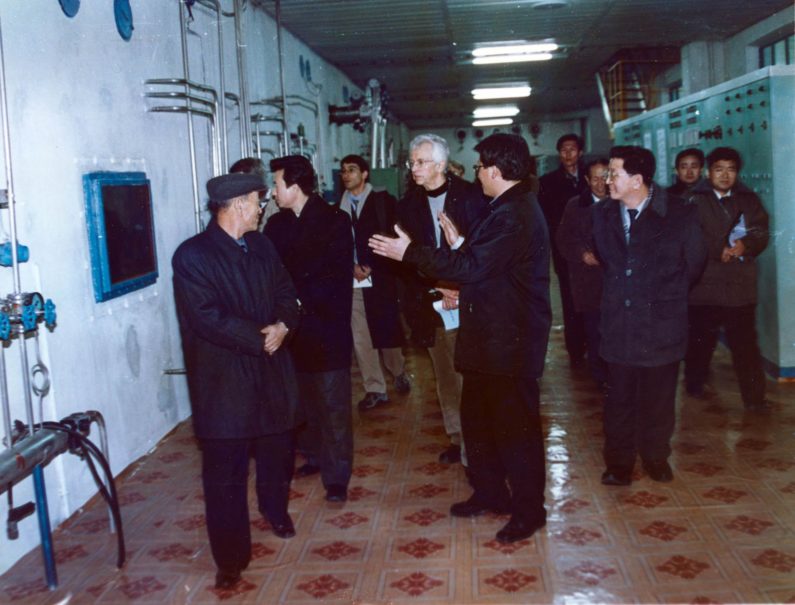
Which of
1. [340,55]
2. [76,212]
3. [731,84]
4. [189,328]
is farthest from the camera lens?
[340,55]

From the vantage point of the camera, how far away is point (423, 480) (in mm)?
4113

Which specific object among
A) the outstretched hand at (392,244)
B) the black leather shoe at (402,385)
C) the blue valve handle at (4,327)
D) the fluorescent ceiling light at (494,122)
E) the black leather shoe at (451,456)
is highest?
the fluorescent ceiling light at (494,122)

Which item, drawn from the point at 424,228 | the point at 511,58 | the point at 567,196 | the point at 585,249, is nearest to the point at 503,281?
the point at 424,228

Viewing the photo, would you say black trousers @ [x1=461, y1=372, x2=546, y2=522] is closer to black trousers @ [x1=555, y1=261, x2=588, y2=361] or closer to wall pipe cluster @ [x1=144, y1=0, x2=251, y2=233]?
wall pipe cluster @ [x1=144, y1=0, x2=251, y2=233]

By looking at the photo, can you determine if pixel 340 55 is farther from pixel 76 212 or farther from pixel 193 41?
pixel 76 212

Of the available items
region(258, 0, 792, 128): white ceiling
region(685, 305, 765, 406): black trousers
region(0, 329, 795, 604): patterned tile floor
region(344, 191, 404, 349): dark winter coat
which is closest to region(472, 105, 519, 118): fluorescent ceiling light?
region(258, 0, 792, 128): white ceiling

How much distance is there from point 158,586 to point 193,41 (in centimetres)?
372

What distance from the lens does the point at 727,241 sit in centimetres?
509

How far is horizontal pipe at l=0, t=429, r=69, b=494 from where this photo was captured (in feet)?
9.05

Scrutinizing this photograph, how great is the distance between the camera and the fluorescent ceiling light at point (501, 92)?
48.1 feet

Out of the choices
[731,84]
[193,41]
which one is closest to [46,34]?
[193,41]

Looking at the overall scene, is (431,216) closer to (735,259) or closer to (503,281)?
(503,281)

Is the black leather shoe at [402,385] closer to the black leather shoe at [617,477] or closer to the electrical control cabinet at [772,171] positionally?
the black leather shoe at [617,477]

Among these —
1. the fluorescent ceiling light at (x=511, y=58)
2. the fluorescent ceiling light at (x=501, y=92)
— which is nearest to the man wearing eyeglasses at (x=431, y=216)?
the fluorescent ceiling light at (x=511, y=58)
